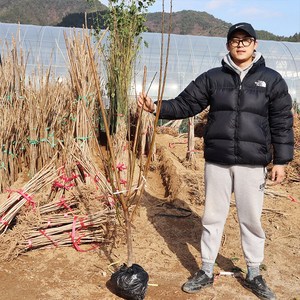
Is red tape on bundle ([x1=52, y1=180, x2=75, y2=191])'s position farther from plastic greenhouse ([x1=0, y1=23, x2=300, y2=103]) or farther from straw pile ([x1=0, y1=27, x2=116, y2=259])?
plastic greenhouse ([x1=0, y1=23, x2=300, y2=103])

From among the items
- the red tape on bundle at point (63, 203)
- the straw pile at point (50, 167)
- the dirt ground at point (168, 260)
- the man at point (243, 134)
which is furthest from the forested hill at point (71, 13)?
the man at point (243, 134)

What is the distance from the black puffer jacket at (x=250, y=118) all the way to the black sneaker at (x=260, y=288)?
0.73m

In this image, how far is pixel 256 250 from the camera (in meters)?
2.71

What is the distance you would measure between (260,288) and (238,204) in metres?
0.53

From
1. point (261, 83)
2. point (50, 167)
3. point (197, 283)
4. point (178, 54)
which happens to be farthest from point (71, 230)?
point (178, 54)

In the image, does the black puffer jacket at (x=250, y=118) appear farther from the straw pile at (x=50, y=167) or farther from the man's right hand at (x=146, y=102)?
the straw pile at (x=50, y=167)

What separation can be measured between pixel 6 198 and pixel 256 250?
187 cm

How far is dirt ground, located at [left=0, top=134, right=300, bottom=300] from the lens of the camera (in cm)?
272

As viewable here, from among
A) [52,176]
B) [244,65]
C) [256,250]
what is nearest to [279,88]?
[244,65]

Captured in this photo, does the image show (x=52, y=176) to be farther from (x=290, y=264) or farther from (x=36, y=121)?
(x=290, y=264)

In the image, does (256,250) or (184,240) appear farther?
(184,240)

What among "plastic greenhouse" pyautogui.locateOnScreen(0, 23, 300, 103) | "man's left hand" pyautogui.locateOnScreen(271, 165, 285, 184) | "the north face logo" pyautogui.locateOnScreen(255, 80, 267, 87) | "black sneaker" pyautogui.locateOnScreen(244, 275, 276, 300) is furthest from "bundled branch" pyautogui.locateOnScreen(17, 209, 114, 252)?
"plastic greenhouse" pyautogui.locateOnScreen(0, 23, 300, 103)

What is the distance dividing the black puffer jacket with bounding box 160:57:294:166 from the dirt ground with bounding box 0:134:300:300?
2.83 ft

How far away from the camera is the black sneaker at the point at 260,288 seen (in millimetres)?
2662
